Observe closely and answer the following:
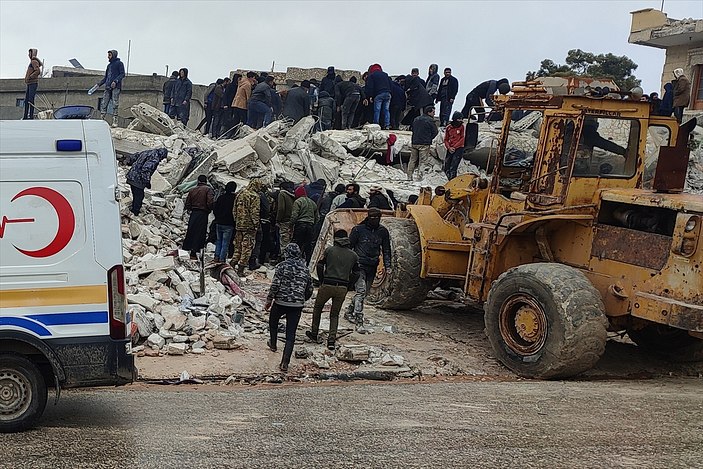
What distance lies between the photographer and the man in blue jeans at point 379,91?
21.8 metres

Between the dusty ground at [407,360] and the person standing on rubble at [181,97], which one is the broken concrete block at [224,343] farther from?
the person standing on rubble at [181,97]

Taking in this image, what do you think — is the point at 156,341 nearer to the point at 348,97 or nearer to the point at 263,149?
the point at 263,149

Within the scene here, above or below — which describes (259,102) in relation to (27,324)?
above

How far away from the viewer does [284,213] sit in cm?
1605

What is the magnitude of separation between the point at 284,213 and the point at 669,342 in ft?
24.1

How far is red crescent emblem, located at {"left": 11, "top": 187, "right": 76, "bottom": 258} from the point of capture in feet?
22.7

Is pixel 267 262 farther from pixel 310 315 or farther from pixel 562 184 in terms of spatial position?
pixel 562 184

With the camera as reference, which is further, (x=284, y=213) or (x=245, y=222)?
(x=284, y=213)

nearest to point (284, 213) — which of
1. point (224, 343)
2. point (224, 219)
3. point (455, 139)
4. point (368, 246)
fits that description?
point (224, 219)

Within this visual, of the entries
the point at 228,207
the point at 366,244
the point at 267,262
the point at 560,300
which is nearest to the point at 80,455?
the point at 560,300

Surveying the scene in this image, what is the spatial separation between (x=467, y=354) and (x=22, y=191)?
6.34 meters

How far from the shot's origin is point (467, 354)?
451 inches

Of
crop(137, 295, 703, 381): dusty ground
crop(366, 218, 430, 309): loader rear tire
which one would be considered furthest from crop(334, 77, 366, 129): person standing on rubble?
crop(137, 295, 703, 381): dusty ground

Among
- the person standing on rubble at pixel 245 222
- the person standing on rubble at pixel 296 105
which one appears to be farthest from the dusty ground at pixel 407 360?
the person standing on rubble at pixel 296 105
